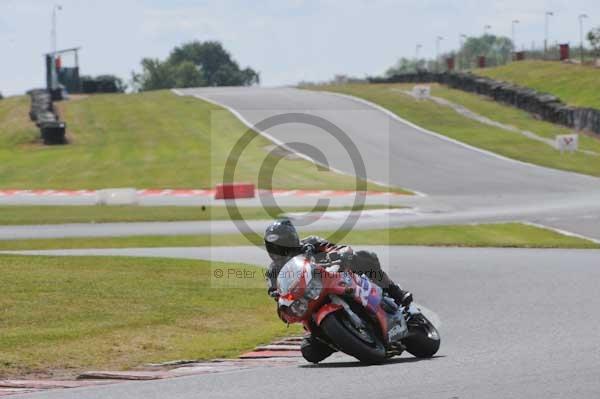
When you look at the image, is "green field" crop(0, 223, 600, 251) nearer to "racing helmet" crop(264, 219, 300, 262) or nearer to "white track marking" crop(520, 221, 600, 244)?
"white track marking" crop(520, 221, 600, 244)

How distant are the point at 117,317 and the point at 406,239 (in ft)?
42.1

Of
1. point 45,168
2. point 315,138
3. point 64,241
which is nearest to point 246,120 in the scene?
point 315,138

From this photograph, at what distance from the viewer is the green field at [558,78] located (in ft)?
205

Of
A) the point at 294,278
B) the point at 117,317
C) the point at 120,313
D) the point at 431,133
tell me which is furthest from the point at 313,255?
the point at 431,133

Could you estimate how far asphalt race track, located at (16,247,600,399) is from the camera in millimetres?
8766

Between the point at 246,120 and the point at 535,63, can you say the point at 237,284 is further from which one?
the point at 535,63

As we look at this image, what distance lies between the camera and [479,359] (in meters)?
10.3

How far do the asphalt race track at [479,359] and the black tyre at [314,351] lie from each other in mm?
208

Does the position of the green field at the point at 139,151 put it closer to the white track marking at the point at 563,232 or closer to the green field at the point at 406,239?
the white track marking at the point at 563,232

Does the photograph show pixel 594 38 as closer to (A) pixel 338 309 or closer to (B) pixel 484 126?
(B) pixel 484 126

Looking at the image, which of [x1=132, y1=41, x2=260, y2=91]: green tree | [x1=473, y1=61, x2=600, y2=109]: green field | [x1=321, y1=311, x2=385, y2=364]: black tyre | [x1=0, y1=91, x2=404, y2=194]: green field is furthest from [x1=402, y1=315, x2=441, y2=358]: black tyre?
[x1=132, y1=41, x2=260, y2=91]: green tree

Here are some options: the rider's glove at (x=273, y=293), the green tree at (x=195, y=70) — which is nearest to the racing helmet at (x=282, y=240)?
the rider's glove at (x=273, y=293)

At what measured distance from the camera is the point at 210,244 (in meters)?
26.0

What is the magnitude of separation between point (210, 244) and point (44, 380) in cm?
1553
